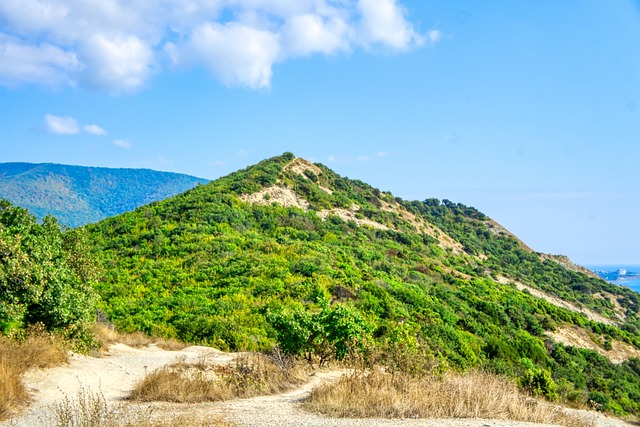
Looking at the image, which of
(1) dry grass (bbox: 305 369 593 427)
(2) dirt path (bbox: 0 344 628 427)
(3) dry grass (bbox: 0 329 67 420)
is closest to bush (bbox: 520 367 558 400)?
(2) dirt path (bbox: 0 344 628 427)

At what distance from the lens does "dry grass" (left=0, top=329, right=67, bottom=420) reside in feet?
23.1

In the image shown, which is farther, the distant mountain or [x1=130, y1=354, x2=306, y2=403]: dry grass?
the distant mountain

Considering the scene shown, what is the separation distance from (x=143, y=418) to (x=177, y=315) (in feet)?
47.4

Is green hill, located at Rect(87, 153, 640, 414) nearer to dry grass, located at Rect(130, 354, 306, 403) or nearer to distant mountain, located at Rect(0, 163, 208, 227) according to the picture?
dry grass, located at Rect(130, 354, 306, 403)

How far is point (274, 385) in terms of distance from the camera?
8992 mm

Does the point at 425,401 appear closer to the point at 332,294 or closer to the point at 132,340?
the point at 132,340

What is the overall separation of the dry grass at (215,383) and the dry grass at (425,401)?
62.0 inches

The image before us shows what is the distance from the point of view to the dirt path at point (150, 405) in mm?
6145

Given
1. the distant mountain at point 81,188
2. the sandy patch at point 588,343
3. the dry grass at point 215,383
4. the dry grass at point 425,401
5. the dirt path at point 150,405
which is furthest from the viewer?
the distant mountain at point 81,188

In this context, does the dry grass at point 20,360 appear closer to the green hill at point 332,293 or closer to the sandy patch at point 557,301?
the green hill at point 332,293

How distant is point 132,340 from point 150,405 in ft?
30.4

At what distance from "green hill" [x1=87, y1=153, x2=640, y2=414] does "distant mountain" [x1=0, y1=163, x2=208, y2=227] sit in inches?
3221

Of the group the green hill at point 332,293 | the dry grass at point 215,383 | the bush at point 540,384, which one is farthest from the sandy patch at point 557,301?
the dry grass at point 215,383

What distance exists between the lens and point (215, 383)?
855 cm
